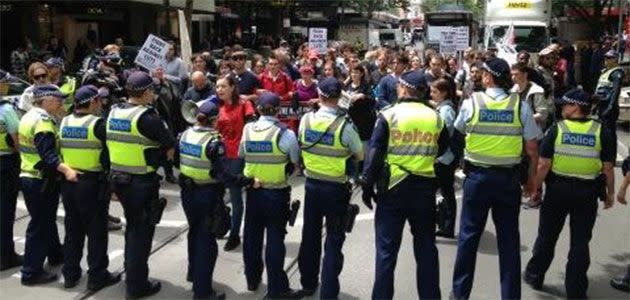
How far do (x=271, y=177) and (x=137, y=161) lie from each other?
111cm

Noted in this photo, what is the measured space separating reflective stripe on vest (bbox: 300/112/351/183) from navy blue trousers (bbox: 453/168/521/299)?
3.38 feet

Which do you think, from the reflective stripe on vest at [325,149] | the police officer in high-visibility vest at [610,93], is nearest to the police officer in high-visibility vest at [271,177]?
the reflective stripe on vest at [325,149]

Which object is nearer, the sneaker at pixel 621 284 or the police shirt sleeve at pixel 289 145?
the police shirt sleeve at pixel 289 145

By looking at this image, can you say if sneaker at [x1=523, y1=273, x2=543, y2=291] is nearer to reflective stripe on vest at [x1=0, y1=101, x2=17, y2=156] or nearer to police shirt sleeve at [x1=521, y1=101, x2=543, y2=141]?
police shirt sleeve at [x1=521, y1=101, x2=543, y2=141]

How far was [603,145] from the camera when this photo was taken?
18.6 feet

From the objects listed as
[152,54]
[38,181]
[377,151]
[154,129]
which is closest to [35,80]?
[38,181]

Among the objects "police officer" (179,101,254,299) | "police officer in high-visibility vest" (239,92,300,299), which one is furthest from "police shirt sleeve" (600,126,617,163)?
"police officer" (179,101,254,299)

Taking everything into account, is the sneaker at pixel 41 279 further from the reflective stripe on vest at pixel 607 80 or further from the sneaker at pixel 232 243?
the reflective stripe on vest at pixel 607 80

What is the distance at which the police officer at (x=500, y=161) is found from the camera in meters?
5.45

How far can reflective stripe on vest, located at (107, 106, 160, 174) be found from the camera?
5.69 metres

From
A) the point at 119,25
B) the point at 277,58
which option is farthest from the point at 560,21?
the point at 277,58

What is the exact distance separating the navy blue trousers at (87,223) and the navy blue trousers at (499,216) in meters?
3.07

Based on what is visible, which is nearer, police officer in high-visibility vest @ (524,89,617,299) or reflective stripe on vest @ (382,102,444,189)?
reflective stripe on vest @ (382,102,444,189)

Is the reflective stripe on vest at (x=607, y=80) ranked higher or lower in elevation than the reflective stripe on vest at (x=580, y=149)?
higher
